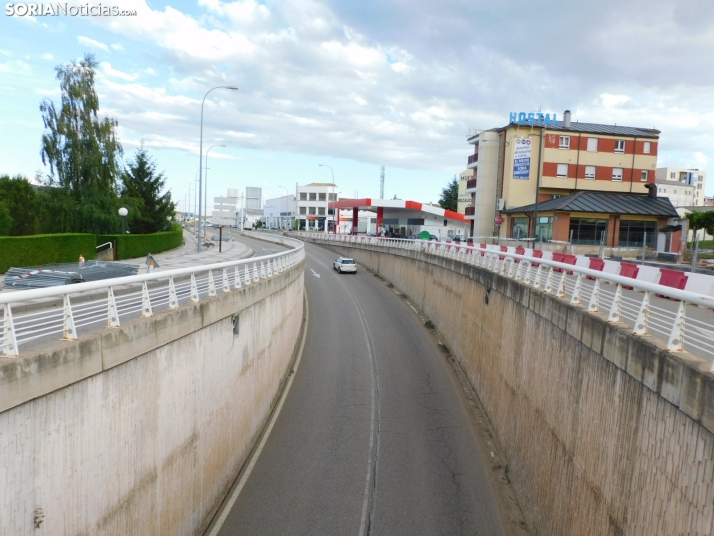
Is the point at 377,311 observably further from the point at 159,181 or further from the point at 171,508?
the point at 159,181

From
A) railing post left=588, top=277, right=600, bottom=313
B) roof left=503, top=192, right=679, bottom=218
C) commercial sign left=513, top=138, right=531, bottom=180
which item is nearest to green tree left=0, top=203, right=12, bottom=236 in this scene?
railing post left=588, top=277, right=600, bottom=313

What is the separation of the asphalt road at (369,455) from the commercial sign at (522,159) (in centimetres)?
2650

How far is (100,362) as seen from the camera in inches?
301

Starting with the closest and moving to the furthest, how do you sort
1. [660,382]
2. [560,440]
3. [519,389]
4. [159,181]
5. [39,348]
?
[39,348] < [660,382] < [560,440] < [519,389] < [159,181]

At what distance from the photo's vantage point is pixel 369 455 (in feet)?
54.6

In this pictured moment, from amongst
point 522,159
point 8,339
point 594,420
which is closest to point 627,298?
point 594,420

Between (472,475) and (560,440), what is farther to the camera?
(472,475)

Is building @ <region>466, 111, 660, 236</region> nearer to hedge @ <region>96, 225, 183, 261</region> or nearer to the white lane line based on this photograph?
hedge @ <region>96, 225, 183, 261</region>

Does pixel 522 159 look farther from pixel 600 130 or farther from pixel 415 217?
pixel 415 217

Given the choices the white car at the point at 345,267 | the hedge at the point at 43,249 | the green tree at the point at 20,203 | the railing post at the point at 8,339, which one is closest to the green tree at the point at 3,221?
the hedge at the point at 43,249

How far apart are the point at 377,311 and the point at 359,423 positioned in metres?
17.0

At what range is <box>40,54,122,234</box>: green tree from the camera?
39.2m

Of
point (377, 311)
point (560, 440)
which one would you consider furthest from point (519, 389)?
point (377, 311)

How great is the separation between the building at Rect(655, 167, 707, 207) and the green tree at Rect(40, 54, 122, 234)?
95334 mm
